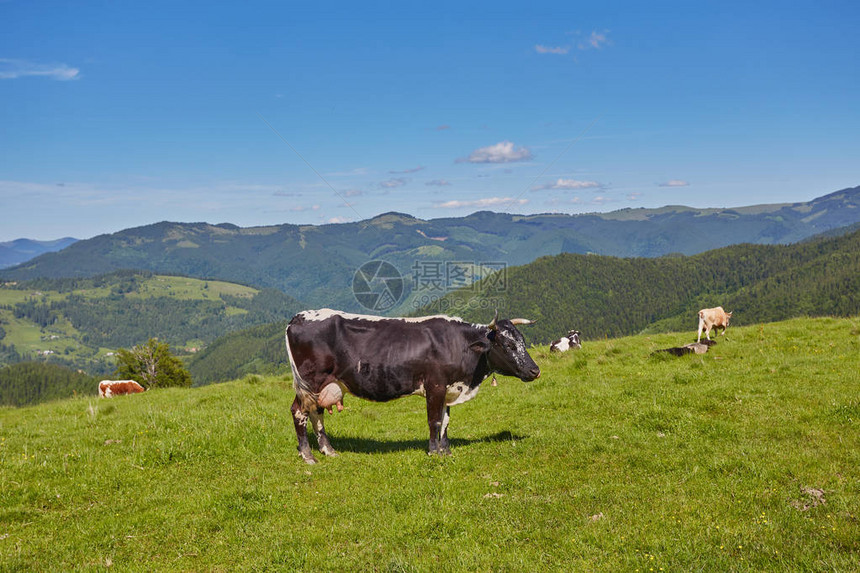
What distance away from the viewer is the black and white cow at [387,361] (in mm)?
11312

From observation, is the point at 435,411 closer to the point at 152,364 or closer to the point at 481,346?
the point at 481,346

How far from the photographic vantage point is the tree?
5478 cm

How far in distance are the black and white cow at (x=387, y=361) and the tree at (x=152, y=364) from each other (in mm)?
50558

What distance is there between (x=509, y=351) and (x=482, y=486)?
3.43 meters

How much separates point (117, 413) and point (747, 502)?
738 inches

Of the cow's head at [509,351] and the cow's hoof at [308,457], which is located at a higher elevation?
the cow's head at [509,351]

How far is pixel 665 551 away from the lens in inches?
258

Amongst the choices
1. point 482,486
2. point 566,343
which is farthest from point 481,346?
point 566,343

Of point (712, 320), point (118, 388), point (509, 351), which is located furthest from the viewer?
point (118, 388)

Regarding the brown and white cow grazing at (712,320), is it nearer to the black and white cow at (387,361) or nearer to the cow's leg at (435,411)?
the black and white cow at (387,361)

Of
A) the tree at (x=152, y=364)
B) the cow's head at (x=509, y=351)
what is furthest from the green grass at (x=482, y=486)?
the tree at (x=152, y=364)

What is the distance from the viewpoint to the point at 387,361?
37.0 feet

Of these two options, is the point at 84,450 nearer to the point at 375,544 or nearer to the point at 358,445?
the point at 358,445

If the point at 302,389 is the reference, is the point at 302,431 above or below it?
below
